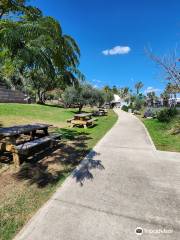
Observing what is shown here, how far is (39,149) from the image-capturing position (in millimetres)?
6879

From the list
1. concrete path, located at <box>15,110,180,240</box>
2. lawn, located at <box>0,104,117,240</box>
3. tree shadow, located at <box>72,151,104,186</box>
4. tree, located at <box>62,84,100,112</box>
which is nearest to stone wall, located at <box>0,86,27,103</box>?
tree, located at <box>62,84,100,112</box>

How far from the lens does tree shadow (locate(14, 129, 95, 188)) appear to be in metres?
4.48

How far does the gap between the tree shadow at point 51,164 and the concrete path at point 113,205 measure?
0.35 m

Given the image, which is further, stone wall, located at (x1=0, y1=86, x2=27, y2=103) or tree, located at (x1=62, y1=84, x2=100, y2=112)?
stone wall, located at (x1=0, y1=86, x2=27, y2=103)

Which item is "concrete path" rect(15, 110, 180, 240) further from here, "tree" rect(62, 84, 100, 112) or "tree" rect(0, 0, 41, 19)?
"tree" rect(62, 84, 100, 112)

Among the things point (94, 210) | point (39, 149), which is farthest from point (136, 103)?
point (94, 210)

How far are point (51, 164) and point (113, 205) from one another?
2.50m

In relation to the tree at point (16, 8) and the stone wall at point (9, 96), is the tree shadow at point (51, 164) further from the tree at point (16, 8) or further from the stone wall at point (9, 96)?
the stone wall at point (9, 96)

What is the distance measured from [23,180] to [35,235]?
187cm

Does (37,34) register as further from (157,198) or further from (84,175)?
(157,198)

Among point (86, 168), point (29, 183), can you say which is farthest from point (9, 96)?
point (29, 183)

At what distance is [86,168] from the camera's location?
5250mm

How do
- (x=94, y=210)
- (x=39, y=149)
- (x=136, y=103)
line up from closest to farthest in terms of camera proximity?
(x=94, y=210)
(x=39, y=149)
(x=136, y=103)

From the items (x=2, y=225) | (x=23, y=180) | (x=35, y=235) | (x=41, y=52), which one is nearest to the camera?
(x=35, y=235)
